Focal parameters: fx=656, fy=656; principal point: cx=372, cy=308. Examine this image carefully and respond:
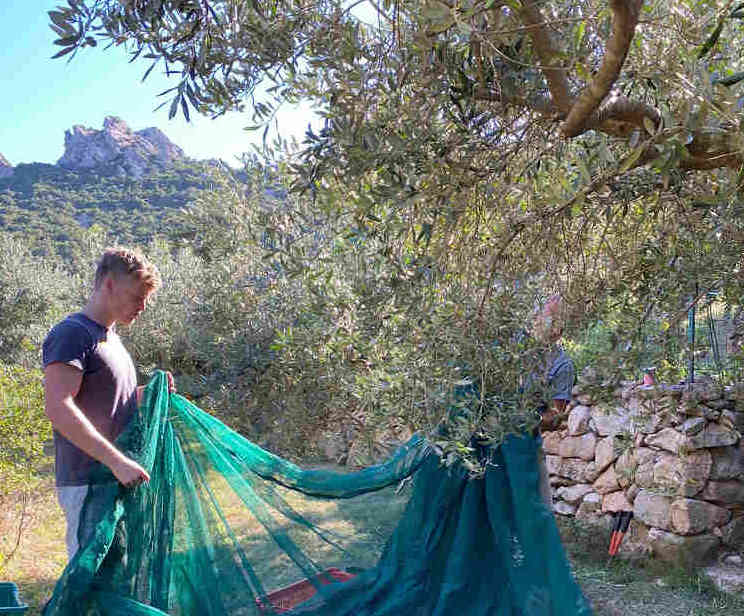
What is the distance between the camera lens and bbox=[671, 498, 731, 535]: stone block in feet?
16.6

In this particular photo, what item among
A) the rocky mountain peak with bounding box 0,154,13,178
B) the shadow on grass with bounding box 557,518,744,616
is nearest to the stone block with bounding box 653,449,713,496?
the shadow on grass with bounding box 557,518,744,616

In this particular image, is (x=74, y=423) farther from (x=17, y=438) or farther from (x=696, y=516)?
(x=696, y=516)

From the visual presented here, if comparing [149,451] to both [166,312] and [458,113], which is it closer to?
[458,113]

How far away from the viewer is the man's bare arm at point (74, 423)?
2533mm

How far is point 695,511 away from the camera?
509 centimetres

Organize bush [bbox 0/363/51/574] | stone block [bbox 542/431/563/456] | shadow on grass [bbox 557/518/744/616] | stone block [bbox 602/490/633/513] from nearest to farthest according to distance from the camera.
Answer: shadow on grass [bbox 557/518/744/616] < bush [bbox 0/363/51/574] < stone block [bbox 602/490/633/513] < stone block [bbox 542/431/563/456]

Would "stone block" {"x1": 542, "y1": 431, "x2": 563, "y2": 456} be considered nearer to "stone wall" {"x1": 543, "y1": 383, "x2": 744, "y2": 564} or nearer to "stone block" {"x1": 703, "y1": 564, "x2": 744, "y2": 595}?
"stone wall" {"x1": 543, "y1": 383, "x2": 744, "y2": 564}

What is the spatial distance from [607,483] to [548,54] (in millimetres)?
4931

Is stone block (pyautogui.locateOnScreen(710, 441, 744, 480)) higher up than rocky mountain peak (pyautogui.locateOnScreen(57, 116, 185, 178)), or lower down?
lower down

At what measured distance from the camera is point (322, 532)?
3486 millimetres

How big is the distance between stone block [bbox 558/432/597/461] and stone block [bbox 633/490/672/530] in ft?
2.67

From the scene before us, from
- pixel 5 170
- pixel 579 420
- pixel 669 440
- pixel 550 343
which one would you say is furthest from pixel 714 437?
pixel 5 170

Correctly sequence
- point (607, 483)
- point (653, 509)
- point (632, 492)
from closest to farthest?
point (653, 509), point (632, 492), point (607, 483)

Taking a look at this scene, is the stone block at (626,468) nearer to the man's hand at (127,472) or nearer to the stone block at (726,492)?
the stone block at (726,492)
